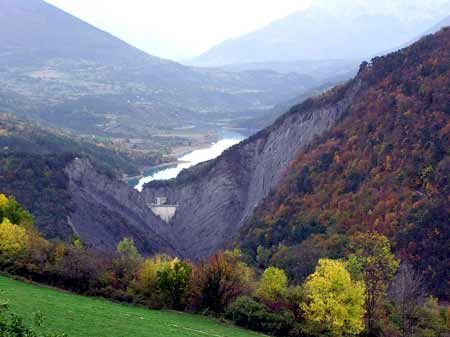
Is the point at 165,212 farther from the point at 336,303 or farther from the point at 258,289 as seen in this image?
the point at 336,303

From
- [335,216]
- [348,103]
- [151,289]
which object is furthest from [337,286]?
[348,103]

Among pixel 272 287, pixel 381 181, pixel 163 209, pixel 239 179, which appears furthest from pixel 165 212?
pixel 272 287

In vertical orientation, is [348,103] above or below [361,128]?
above

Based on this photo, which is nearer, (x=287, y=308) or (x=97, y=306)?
(x=97, y=306)

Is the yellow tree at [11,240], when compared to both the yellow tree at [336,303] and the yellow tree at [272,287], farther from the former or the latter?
the yellow tree at [336,303]

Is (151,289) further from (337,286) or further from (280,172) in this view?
(280,172)

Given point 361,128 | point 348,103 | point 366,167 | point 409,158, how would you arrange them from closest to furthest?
point 409,158 < point 366,167 < point 361,128 < point 348,103

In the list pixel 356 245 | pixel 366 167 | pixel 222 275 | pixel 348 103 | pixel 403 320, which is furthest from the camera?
pixel 348 103

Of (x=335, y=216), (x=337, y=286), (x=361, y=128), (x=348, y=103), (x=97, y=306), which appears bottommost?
(x=97, y=306)
